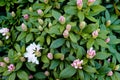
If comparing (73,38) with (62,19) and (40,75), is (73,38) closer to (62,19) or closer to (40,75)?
(62,19)

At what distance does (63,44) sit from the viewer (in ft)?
8.30

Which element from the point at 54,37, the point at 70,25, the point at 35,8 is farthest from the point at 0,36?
the point at 70,25

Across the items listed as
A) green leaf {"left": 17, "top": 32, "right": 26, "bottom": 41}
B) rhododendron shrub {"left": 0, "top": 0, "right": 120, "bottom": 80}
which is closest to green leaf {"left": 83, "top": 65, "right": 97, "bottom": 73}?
rhododendron shrub {"left": 0, "top": 0, "right": 120, "bottom": 80}

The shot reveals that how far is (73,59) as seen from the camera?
2.46 metres

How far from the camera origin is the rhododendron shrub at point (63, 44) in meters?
2.45

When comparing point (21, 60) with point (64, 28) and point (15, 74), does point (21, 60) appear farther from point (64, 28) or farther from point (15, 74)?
point (64, 28)

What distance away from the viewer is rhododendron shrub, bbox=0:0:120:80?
8.05 feet

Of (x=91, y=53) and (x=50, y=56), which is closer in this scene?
(x=91, y=53)

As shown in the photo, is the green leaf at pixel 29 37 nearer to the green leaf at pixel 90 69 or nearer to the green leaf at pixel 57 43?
the green leaf at pixel 57 43

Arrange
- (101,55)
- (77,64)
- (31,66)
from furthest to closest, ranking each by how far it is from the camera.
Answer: (31,66)
(101,55)
(77,64)

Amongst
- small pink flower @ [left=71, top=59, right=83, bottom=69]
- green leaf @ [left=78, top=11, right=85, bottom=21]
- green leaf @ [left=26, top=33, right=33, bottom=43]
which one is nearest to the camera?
small pink flower @ [left=71, top=59, right=83, bottom=69]

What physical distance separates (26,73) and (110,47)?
32.8 inches

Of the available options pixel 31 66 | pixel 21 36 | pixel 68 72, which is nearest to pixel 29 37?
pixel 21 36

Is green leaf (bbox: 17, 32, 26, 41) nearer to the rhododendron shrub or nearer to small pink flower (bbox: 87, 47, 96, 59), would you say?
the rhododendron shrub
